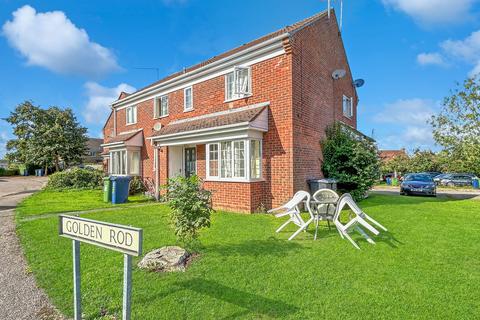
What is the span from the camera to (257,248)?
580 centimetres

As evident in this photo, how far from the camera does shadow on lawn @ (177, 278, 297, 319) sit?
3.42m

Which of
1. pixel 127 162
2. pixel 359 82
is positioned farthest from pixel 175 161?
pixel 359 82

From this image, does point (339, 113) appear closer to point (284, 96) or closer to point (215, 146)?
point (284, 96)

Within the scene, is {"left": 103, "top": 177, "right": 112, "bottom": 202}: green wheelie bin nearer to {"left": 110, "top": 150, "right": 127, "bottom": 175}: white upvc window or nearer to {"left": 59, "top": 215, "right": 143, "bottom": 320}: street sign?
{"left": 110, "top": 150, "right": 127, "bottom": 175}: white upvc window

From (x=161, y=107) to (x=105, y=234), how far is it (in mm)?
14466

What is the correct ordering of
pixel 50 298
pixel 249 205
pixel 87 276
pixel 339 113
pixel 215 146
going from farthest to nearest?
pixel 339 113
pixel 215 146
pixel 249 205
pixel 87 276
pixel 50 298

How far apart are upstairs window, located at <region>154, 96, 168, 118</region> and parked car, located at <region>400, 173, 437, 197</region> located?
16.3 metres

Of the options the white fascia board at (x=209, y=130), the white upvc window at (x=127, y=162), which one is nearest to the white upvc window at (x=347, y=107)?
the white fascia board at (x=209, y=130)

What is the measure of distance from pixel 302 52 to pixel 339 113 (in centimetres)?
526

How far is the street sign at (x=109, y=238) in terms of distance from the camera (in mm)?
2646

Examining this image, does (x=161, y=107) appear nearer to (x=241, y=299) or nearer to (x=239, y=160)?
(x=239, y=160)

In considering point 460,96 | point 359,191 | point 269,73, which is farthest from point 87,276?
point 460,96

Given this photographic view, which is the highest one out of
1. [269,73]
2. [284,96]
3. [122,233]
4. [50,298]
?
[269,73]

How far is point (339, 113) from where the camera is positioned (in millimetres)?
15008
